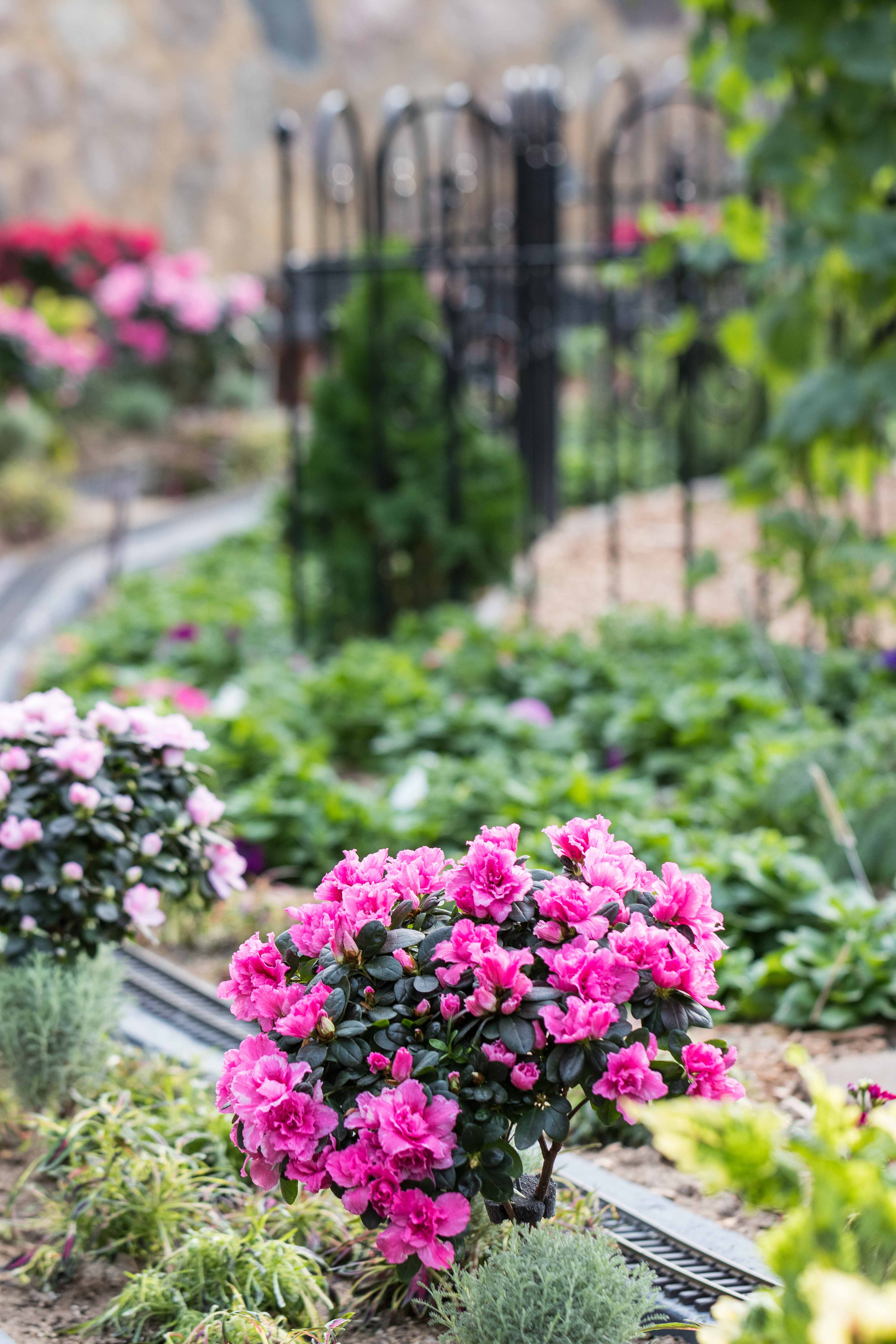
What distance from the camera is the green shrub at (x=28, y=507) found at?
6.80 metres

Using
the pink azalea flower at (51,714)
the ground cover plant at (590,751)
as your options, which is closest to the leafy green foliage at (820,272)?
the ground cover plant at (590,751)

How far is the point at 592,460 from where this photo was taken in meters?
7.79

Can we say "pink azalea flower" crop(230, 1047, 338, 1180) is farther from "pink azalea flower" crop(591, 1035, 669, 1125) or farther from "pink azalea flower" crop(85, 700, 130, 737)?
"pink azalea flower" crop(85, 700, 130, 737)

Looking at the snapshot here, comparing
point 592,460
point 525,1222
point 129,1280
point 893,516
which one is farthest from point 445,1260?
point 592,460

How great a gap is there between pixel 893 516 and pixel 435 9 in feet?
25.2

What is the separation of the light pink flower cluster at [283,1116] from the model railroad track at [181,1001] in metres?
0.95

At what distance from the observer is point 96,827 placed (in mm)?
2053

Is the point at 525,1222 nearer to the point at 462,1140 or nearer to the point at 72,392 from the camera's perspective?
the point at 462,1140

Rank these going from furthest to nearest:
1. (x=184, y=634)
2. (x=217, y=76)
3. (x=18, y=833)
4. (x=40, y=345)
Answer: (x=217, y=76) → (x=40, y=345) → (x=184, y=634) → (x=18, y=833)

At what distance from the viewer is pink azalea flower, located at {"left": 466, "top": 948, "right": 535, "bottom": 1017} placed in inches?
52.7

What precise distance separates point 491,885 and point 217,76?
34.9 ft

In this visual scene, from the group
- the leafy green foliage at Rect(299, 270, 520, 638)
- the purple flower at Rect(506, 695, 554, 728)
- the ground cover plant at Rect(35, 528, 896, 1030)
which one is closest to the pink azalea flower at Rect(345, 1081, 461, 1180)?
the ground cover plant at Rect(35, 528, 896, 1030)

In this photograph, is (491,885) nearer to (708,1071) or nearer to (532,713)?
(708,1071)

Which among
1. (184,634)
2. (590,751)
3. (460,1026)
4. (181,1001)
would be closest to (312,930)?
(460,1026)
